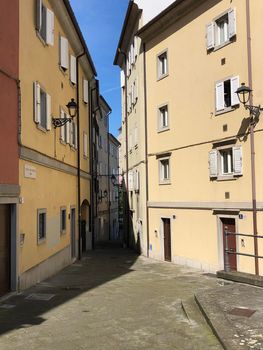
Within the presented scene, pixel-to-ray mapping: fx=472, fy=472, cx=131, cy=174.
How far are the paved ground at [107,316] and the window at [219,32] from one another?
838 centimetres

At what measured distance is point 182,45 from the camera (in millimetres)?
19469

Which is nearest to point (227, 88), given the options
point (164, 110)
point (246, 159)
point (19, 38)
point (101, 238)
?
point (246, 159)

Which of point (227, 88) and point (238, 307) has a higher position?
point (227, 88)

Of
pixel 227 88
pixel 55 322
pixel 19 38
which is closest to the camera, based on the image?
pixel 55 322

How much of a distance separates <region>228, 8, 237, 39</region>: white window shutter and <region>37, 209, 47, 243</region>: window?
8705 mm

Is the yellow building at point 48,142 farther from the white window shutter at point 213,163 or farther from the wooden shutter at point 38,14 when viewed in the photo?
the white window shutter at point 213,163

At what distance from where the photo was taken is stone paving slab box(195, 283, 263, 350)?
21.0 ft

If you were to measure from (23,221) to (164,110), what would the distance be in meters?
11.3

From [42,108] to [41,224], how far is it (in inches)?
137

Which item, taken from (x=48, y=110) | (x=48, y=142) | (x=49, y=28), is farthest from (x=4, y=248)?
(x=49, y=28)

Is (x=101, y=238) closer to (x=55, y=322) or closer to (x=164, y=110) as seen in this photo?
(x=164, y=110)

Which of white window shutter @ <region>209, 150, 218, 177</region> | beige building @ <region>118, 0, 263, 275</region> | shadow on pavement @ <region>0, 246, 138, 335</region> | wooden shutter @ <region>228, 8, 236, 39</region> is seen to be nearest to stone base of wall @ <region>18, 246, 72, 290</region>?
shadow on pavement @ <region>0, 246, 138, 335</region>

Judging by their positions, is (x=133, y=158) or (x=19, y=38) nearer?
(x=19, y=38)

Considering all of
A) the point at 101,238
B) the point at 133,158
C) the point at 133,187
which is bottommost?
the point at 101,238
